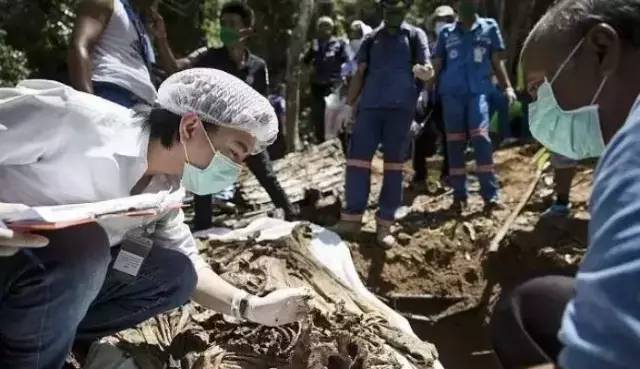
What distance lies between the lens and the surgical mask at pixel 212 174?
101 inches

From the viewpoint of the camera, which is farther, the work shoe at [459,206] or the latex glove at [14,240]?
the work shoe at [459,206]

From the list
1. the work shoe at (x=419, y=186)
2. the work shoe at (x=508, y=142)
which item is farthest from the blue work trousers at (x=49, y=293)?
the work shoe at (x=508, y=142)

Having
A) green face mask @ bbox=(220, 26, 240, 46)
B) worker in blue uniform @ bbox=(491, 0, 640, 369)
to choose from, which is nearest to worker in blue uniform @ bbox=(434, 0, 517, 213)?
green face mask @ bbox=(220, 26, 240, 46)

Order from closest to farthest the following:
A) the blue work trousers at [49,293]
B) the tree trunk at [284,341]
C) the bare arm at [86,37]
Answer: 1. the blue work trousers at [49,293]
2. the tree trunk at [284,341]
3. the bare arm at [86,37]

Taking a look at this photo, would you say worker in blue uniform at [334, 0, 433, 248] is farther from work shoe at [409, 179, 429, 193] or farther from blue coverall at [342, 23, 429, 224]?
work shoe at [409, 179, 429, 193]

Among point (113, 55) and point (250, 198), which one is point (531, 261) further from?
point (113, 55)

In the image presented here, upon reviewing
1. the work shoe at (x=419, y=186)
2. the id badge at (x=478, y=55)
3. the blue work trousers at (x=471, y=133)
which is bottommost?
the work shoe at (x=419, y=186)

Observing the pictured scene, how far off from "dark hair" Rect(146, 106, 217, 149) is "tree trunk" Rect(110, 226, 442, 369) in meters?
0.68

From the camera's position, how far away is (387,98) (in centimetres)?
481

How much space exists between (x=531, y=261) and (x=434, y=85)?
4.95 feet

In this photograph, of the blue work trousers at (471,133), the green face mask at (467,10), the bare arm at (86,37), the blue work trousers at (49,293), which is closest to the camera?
the blue work trousers at (49,293)

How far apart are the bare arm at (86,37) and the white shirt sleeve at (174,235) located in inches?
35.1

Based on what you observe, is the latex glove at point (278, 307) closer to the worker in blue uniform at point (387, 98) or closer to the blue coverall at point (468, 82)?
the worker in blue uniform at point (387, 98)

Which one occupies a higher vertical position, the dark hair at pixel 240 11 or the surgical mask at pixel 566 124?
the surgical mask at pixel 566 124
